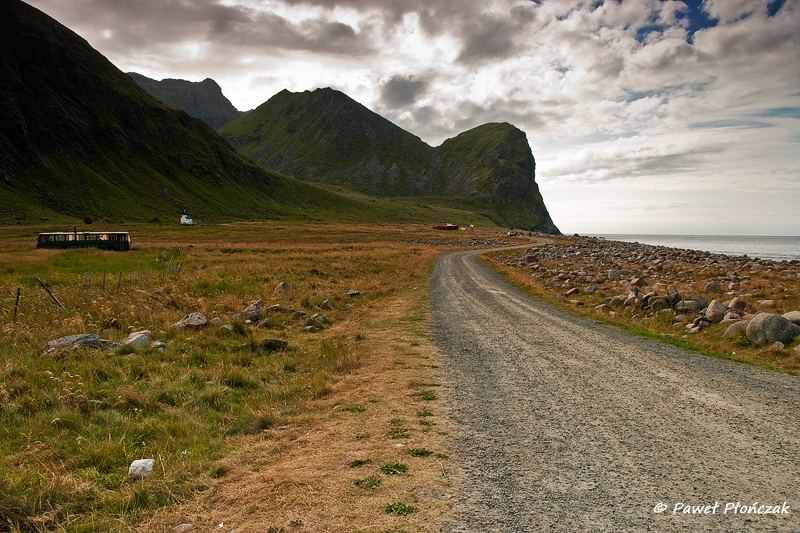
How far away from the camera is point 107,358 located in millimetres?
10188

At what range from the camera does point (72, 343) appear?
35.5 ft

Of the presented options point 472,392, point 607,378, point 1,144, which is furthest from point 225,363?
point 1,144

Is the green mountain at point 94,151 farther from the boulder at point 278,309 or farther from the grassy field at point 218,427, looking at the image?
the grassy field at point 218,427

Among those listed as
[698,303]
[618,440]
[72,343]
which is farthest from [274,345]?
[698,303]

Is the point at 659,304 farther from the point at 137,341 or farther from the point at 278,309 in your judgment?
the point at 137,341

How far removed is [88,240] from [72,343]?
48.1 meters

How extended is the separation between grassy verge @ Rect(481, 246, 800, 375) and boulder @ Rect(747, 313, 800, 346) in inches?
10.0

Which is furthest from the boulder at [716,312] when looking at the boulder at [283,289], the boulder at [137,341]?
the boulder at [283,289]

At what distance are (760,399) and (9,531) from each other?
1190cm

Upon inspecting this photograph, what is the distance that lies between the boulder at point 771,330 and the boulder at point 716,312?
2119 millimetres

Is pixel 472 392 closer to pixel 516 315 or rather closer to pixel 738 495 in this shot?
pixel 738 495

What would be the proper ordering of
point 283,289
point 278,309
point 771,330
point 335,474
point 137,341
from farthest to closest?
point 283,289
point 278,309
point 771,330
point 137,341
point 335,474

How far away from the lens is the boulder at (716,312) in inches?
568

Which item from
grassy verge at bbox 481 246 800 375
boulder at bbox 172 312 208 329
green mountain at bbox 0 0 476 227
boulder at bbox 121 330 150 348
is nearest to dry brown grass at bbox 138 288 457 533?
boulder at bbox 121 330 150 348
